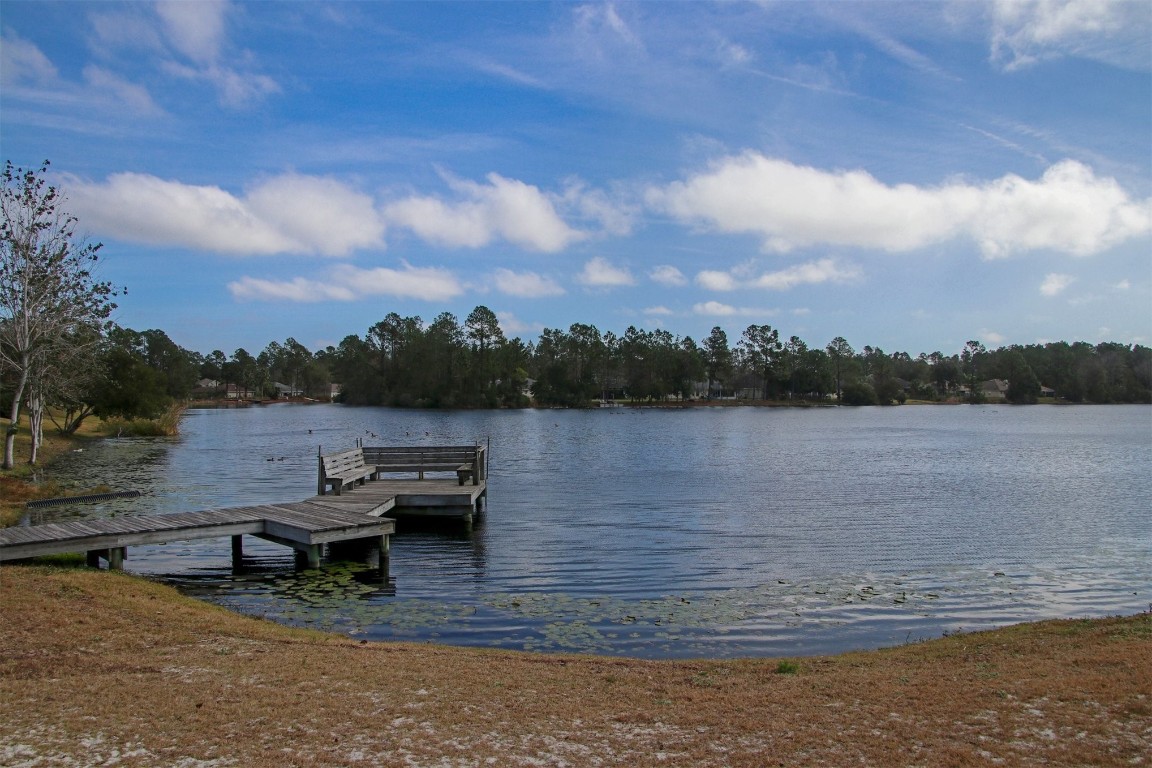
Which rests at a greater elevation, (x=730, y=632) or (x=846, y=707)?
(x=846, y=707)

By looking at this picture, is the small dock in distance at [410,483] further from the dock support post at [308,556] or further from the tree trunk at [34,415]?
the tree trunk at [34,415]

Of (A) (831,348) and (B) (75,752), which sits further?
(A) (831,348)

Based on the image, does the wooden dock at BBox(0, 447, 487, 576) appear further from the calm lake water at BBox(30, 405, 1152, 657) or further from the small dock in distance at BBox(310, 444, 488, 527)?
the calm lake water at BBox(30, 405, 1152, 657)

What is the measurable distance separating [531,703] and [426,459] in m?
20.0

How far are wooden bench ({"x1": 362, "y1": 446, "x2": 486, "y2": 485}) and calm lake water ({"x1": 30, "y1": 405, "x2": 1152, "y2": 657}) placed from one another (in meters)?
1.61

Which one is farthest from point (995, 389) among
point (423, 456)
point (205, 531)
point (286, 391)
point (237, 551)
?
point (205, 531)

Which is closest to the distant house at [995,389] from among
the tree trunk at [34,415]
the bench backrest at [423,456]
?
the bench backrest at [423,456]

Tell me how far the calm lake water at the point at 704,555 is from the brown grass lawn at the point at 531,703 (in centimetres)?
257

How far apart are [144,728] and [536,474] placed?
98.4ft

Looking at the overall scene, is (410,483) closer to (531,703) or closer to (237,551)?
(237,551)

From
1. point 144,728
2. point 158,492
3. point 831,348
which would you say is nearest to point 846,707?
point 144,728

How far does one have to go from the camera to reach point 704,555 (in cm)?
1850

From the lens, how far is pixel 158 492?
89.9 feet

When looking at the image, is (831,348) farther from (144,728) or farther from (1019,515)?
(144,728)
